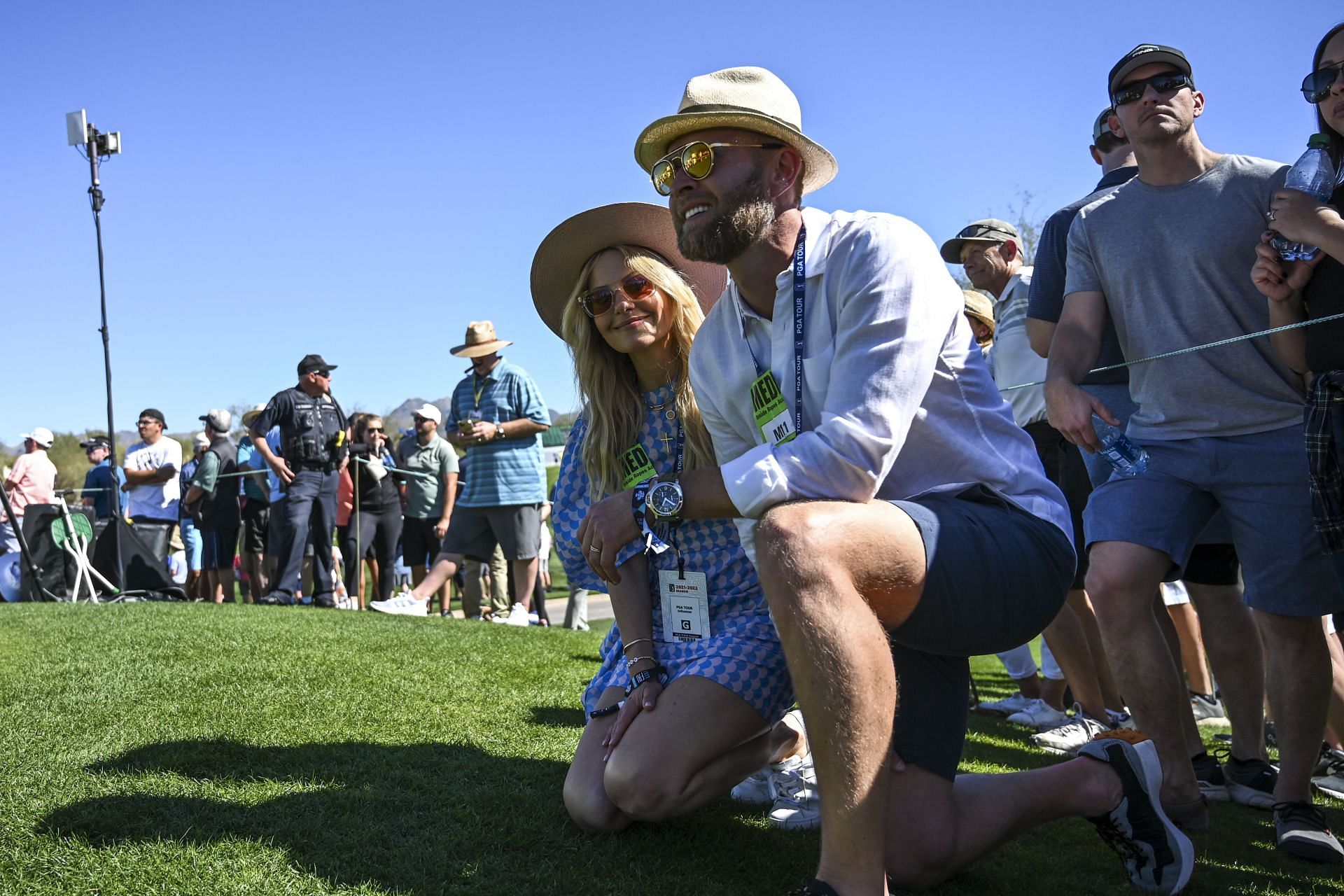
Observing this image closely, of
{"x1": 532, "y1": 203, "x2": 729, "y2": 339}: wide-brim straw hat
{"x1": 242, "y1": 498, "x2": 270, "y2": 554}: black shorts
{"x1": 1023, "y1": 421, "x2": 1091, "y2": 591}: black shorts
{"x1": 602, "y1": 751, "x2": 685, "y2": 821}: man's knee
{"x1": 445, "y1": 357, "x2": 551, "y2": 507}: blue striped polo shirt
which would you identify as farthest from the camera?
{"x1": 242, "y1": 498, "x2": 270, "y2": 554}: black shorts

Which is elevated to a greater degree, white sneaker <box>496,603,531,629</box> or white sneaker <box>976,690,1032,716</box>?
white sneaker <box>496,603,531,629</box>

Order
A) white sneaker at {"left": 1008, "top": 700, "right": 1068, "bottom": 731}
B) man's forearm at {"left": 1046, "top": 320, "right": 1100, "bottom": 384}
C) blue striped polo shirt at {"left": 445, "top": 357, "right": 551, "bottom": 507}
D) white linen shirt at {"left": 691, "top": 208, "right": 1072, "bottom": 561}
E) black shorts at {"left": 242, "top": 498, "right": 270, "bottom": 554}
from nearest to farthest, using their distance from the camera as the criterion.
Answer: white linen shirt at {"left": 691, "top": 208, "right": 1072, "bottom": 561} → man's forearm at {"left": 1046, "top": 320, "right": 1100, "bottom": 384} → white sneaker at {"left": 1008, "top": 700, "right": 1068, "bottom": 731} → blue striped polo shirt at {"left": 445, "top": 357, "right": 551, "bottom": 507} → black shorts at {"left": 242, "top": 498, "right": 270, "bottom": 554}

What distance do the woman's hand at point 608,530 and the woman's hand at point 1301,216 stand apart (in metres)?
1.86

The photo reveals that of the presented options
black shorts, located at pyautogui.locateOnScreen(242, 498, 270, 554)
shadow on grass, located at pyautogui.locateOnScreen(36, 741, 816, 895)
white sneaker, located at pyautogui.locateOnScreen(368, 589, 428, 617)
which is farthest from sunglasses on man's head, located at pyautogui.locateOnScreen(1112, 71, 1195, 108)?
black shorts, located at pyautogui.locateOnScreen(242, 498, 270, 554)

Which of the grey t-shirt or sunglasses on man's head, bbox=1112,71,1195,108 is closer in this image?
the grey t-shirt

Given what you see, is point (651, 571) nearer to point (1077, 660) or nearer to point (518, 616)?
point (1077, 660)

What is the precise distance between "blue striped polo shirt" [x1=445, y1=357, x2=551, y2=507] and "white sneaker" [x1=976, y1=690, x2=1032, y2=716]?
3.92 metres

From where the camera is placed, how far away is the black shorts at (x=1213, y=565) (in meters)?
3.66

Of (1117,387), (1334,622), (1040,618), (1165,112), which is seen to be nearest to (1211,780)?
(1334,622)

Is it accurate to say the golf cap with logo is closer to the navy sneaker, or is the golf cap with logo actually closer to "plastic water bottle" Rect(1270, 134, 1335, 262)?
"plastic water bottle" Rect(1270, 134, 1335, 262)

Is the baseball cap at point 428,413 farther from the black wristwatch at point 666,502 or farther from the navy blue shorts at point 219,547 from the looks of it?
the black wristwatch at point 666,502

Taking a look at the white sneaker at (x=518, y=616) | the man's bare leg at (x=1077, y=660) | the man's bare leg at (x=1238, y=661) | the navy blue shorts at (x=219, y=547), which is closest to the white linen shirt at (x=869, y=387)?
the man's bare leg at (x=1238, y=661)

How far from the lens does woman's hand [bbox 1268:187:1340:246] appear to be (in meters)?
2.85

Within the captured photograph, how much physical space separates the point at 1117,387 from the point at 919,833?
207cm
